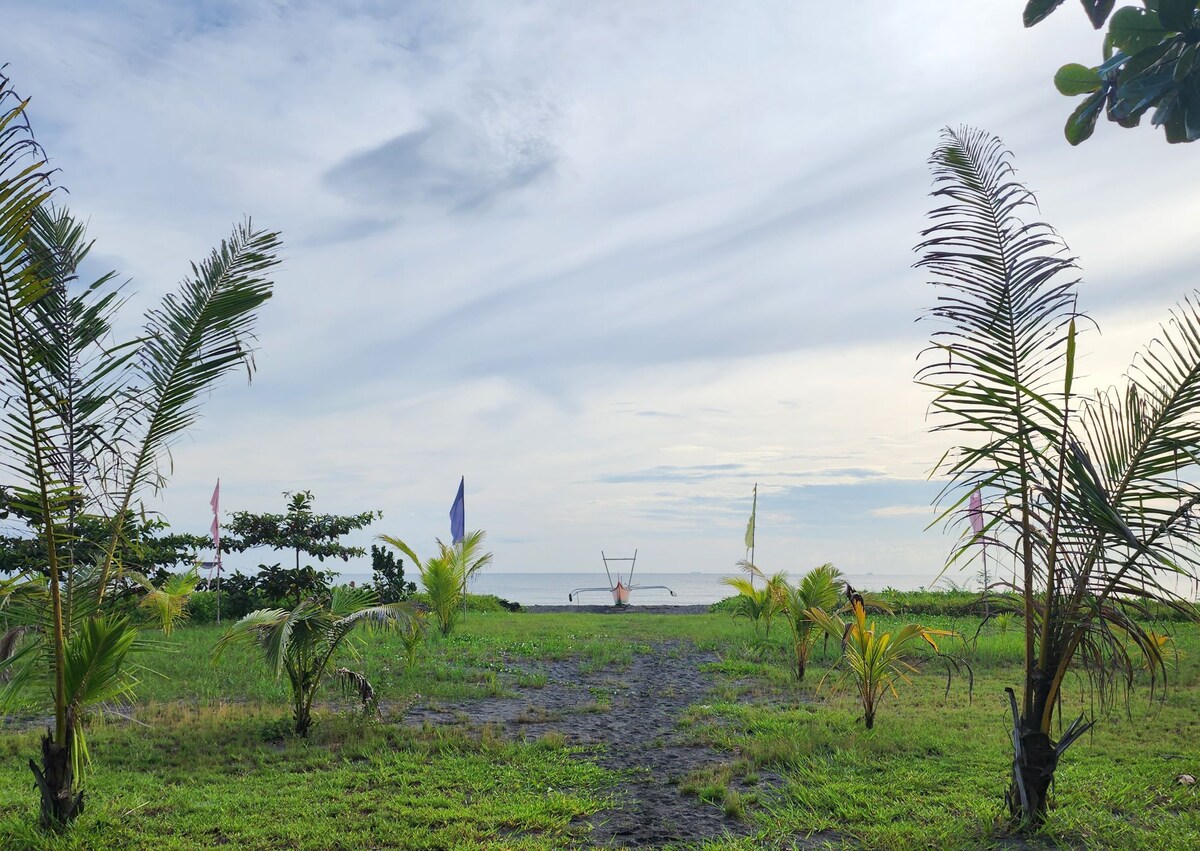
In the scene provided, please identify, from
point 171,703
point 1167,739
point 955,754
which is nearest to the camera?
point 955,754

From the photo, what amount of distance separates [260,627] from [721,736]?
3.92m

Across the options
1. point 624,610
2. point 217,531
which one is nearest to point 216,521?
point 217,531

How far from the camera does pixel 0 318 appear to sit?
426 cm

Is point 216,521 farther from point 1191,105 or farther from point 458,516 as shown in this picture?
point 1191,105

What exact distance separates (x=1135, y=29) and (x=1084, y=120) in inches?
35.3

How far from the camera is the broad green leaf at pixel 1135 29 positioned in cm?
462

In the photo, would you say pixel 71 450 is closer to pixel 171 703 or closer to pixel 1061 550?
pixel 171 703

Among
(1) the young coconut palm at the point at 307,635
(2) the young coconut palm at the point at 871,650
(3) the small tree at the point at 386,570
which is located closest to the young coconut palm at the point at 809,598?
(2) the young coconut palm at the point at 871,650

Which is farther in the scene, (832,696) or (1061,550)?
(832,696)

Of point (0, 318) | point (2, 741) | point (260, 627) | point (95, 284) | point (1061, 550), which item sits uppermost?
point (95, 284)

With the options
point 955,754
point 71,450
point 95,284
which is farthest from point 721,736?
point 95,284

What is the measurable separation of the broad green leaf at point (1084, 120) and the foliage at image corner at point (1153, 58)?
156mm

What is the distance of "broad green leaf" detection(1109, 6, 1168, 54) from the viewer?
15.1ft

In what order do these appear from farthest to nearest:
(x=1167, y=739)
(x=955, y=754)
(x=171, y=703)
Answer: (x=171, y=703) < (x=1167, y=739) < (x=955, y=754)
